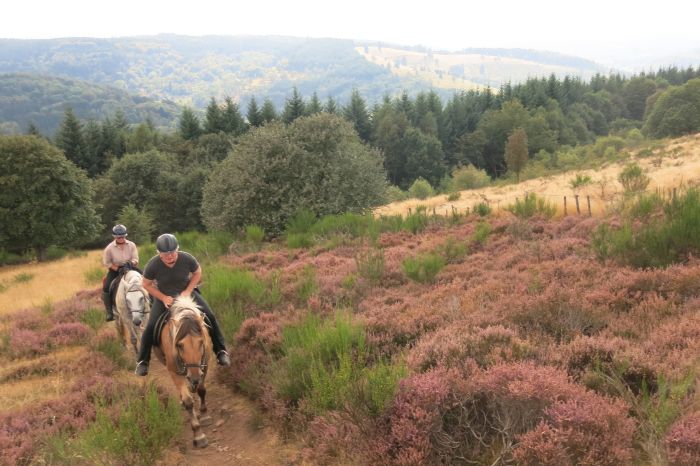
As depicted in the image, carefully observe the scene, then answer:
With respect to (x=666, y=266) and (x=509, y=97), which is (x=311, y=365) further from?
(x=509, y=97)

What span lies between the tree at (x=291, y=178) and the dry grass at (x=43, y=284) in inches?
269

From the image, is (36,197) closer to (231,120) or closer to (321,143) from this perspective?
(321,143)

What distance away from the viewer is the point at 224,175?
21031mm

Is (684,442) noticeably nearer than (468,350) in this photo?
Yes

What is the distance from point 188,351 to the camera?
6.02 meters

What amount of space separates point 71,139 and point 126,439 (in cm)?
6030

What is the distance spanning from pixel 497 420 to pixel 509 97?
9650 cm

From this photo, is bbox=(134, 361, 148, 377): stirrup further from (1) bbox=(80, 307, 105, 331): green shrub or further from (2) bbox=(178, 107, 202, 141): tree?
(2) bbox=(178, 107, 202, 141): tree

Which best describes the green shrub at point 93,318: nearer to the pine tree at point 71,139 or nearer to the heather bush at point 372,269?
the heather bush at point 372,269

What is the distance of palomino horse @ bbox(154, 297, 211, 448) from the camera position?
604 centimetres

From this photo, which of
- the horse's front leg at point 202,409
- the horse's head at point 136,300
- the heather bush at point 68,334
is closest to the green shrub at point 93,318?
the heather bush at point 68,334

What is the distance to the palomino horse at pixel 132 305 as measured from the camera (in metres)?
8.46

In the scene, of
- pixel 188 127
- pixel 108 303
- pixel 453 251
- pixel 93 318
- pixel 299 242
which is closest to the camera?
pixel 108 303

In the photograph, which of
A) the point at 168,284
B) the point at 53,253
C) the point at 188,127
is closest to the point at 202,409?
the point at 168,284
